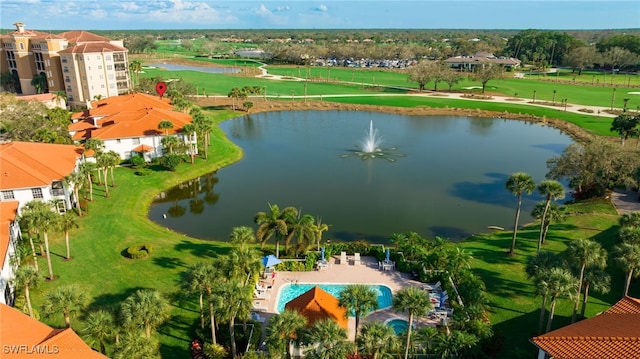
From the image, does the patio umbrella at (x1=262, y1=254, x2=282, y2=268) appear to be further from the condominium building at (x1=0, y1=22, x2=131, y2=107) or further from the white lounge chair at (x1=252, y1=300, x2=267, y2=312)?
the condominium building at (x1=0, y1=22, x2=131, y2=107)

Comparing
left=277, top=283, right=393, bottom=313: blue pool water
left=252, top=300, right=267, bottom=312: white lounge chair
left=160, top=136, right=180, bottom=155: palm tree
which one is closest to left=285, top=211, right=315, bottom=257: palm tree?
left=277, top=283, right=393, bottom=313: blue pool water

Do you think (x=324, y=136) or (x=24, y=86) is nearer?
(x=324, y=136)

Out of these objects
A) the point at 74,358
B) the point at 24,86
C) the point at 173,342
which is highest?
the point at 24,86

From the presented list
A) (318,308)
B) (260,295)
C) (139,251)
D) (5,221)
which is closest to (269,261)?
(260,295)

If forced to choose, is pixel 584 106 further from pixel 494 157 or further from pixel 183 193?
pixel 183 193

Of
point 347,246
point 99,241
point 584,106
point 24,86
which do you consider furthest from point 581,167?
point 24,86

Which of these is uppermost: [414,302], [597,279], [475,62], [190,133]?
[475,62]

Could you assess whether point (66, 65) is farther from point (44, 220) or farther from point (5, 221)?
point (44, 220)
